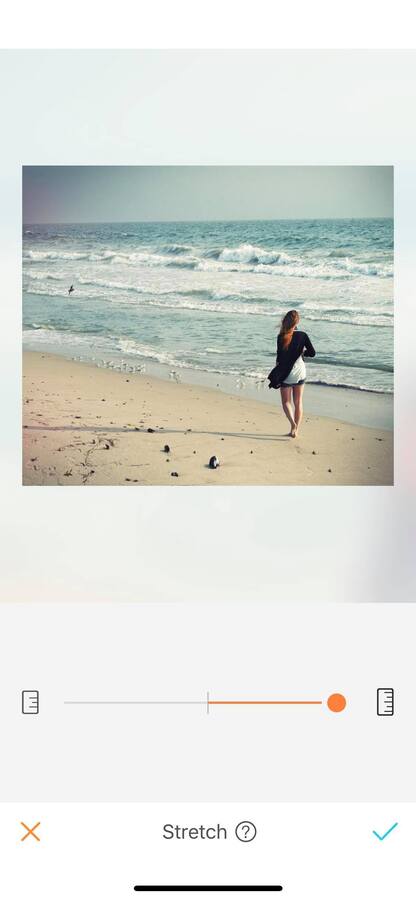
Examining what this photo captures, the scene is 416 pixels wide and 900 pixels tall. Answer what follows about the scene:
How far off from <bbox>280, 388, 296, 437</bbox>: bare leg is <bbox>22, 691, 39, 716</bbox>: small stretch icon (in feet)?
6.36

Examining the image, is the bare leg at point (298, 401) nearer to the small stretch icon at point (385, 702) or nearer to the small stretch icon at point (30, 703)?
the small stretch icon at point (385, 702)

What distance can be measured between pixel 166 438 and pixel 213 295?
0.86m

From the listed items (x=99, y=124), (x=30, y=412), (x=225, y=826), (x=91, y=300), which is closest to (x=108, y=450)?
(x=30, y=412)

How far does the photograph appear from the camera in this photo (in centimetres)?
509

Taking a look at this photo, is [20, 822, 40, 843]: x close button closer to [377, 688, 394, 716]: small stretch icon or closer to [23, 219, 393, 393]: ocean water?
[377, 688, 394, 716]: small stretch icon

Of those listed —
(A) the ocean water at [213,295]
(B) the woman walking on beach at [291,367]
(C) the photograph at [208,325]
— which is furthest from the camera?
(B) the woman walking on beach at [291,367]

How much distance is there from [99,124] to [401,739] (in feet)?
10.3

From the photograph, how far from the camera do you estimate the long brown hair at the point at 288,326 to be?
17.7ft

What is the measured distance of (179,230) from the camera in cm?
537

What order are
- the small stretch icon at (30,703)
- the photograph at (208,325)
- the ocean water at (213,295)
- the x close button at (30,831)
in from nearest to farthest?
the x close button at (30,831) → the small stretch icon at (30,703) → the photograph at (208,325) → the ocean water at (213,295)

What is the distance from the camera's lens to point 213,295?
5602mm

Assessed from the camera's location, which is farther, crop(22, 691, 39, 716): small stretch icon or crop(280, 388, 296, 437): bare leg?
crop(280, 388, 296, 437): bare leg

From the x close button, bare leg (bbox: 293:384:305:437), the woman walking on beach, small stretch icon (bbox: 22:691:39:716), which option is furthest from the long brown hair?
the x close button

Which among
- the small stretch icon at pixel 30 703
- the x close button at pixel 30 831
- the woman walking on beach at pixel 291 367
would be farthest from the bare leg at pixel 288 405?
the x close button at pixel 30 831
